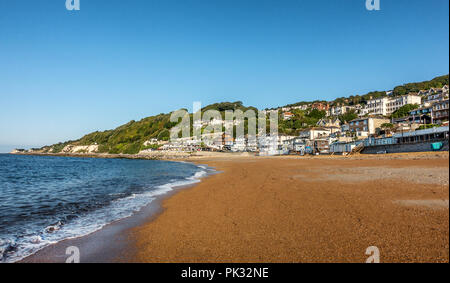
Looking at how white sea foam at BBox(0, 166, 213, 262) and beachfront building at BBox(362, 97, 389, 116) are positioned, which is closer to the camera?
white sea foam at BBox(0, 166, 213, 262)

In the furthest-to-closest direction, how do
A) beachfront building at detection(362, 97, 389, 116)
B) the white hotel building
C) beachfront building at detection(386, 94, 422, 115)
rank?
beachfront building at detection(362, 97, 389, 116)
the white hotel building
beachfront building at detection(386, 94, 422, 115)

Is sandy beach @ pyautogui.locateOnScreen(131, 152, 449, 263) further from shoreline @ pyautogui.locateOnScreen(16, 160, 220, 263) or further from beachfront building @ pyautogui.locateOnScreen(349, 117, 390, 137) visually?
beachfront building @ pyautogui.locateOnScreen(349, 117, 390, 137)

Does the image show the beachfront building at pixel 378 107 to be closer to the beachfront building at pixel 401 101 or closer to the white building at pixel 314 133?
the beachfront building at pixel 401 101

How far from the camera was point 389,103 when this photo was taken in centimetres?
7725

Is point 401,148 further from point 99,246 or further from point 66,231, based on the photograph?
point 66,231

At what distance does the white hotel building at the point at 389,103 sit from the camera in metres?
69.0

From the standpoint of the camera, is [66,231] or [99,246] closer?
[99,246]

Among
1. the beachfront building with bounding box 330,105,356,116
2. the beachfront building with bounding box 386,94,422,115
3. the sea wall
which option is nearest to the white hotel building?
the beachfront building with bounding box 386,94,422,115

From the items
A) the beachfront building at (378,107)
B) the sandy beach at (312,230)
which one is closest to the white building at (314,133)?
the beachfront building at (378,107)

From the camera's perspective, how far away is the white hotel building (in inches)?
2717

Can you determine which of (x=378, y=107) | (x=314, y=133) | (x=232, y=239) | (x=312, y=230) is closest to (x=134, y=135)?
(x=314, y=133)
